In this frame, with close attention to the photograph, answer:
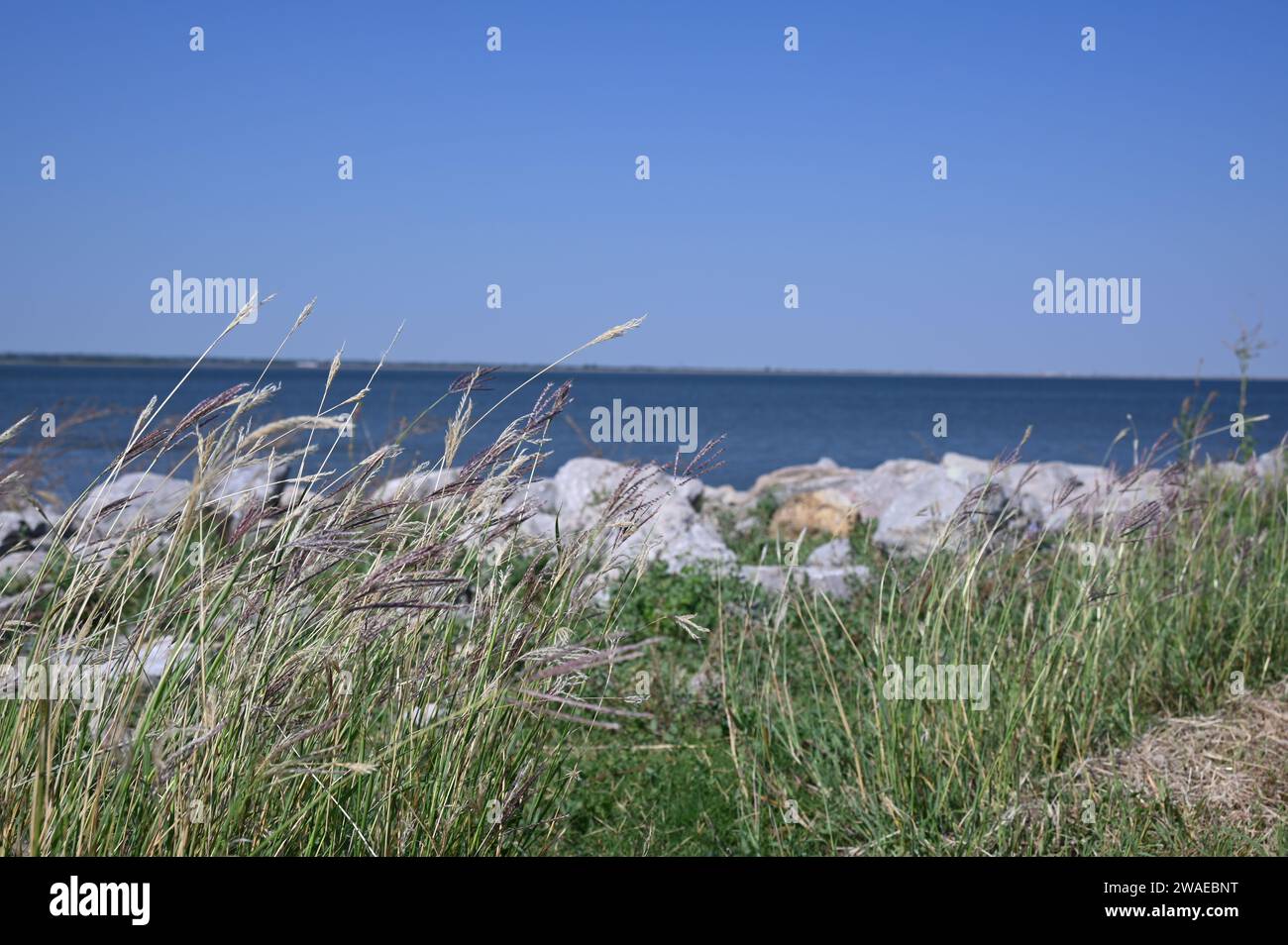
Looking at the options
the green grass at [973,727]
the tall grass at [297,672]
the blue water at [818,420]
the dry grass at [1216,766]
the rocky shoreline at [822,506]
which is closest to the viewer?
the tall grass at [297,672]

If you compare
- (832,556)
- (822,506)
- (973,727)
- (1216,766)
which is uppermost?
(822,506)

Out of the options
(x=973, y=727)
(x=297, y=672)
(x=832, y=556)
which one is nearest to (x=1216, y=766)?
(x=973, y=727)

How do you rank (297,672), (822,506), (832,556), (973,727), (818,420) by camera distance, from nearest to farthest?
(297,672)
(973,727)
(832,556)
(822,506)
(818,420)

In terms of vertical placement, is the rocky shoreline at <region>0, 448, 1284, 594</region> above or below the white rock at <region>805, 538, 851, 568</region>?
above

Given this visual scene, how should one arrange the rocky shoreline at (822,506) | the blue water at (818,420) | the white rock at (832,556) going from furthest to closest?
the blue water at (818,420) → the white rock at (832,556) → the rocky shoreline at (822,506)

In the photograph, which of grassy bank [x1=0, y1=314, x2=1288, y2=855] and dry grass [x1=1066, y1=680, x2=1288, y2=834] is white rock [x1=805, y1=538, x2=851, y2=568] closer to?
grassy bank [x1=0, y1=314, x2=1288, y2=855]

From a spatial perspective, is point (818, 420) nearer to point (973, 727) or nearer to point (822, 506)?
point (822, 506)

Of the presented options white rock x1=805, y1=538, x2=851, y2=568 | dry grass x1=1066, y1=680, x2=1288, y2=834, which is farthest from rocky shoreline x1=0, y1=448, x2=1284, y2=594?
dry grass x1=1066, y1=680, x2=1288, y2=834

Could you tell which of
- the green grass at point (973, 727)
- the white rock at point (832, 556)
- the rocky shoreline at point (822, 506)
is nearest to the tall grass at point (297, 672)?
the rocky shoreline at point (822, 506)

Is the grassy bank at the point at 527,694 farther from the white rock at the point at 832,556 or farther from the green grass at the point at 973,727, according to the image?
the white rock at the point at 832,556

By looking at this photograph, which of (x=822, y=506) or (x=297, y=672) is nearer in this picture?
→ (x=297, y=672)

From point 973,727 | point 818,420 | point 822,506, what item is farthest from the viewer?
point 818,420

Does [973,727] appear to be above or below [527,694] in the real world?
below
